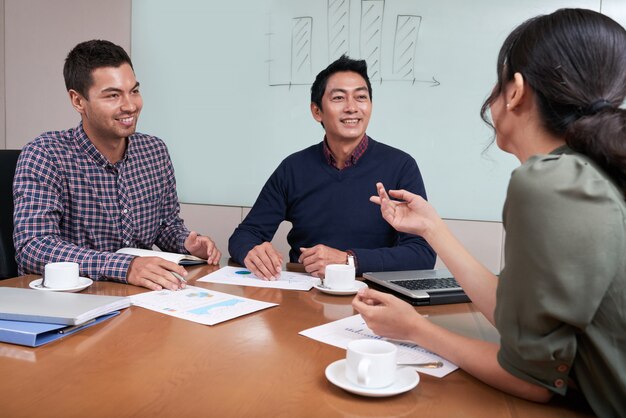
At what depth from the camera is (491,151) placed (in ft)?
9.27

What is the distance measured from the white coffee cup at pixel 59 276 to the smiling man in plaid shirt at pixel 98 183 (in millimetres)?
222

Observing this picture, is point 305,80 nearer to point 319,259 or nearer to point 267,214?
point 267,214

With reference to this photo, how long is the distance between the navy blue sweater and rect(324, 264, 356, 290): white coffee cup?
63 cm

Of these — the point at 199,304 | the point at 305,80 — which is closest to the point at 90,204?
the point at 199,304

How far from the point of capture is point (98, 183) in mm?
2068

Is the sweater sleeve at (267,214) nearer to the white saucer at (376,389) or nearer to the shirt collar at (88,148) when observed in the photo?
the shirt collar at (88,148)

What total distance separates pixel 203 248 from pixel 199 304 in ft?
2.06

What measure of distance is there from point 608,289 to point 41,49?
12.3 feet

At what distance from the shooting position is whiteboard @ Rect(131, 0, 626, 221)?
112 inches

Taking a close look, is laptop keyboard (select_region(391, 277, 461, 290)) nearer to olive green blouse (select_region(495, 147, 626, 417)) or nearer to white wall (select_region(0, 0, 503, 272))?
olive green blouse (select_region(495, 147, 626, 417))

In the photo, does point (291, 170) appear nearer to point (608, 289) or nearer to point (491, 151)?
point (491, 151)

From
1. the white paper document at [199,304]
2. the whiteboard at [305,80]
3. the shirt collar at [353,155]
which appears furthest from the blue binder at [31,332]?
the whiteboard at [305,80]

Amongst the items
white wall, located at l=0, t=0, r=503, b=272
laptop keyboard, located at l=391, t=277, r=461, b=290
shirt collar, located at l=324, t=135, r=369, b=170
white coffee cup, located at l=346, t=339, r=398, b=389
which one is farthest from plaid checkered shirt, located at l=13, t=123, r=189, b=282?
white wall, located at l=0, t=0, r=503, b=272

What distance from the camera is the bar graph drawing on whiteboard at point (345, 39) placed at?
9.55 ft
